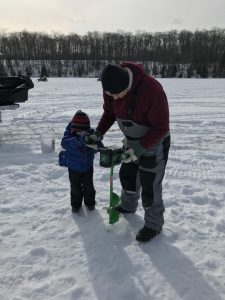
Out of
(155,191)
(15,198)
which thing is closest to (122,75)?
(155,191)

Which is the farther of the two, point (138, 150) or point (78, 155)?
point (78, 155)

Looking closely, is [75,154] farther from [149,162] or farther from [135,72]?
[135,72]

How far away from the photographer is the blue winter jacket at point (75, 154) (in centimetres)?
390

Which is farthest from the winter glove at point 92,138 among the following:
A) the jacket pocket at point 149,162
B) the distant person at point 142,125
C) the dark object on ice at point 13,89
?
the dark object on ice at point 13,89

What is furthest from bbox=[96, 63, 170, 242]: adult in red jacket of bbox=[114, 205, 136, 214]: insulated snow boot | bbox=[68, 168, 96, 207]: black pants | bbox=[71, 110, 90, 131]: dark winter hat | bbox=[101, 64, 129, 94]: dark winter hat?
bbox=[68, 168, 96, 207]: black pants

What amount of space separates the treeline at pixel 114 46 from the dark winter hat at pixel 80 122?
8539cm

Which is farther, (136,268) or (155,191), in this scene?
(155,191)

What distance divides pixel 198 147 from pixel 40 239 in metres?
4.72

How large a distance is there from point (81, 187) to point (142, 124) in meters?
1.27

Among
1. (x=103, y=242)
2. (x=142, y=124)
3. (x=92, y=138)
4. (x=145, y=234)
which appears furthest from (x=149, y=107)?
(x=103, y=242)

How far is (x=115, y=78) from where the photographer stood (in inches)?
120

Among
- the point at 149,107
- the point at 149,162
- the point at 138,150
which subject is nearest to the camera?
the point at 149,107

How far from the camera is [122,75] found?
10.1ft

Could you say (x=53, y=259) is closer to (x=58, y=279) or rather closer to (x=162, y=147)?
(x=58, y=279)
